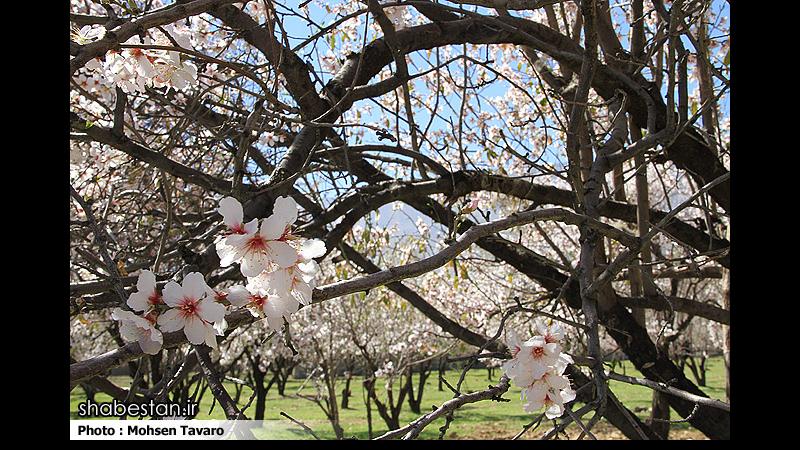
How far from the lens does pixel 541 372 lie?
4.34 feet

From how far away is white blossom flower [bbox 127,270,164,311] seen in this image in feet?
3.16

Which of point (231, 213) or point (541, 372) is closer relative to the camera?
point (231, 213)

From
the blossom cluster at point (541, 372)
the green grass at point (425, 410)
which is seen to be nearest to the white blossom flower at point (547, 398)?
the blossom cluster at point (541, 372)

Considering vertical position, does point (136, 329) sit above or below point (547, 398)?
above

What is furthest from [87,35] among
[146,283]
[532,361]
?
[532,361]

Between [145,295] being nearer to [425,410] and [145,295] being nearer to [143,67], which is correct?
[143,67]

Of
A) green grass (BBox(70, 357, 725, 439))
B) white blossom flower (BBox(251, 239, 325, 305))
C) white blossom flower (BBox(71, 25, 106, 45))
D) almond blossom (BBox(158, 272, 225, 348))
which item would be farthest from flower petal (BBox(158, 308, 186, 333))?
green grass (BBox(70, 357, 725, 439))

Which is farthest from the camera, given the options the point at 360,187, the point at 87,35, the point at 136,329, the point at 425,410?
the point at 425,410

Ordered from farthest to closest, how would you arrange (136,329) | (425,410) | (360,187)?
(425,410) < (360,187) < (136,329)

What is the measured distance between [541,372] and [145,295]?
761 mm

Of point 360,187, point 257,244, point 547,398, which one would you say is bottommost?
point 547,398

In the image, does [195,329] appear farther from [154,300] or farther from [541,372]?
[541,372]

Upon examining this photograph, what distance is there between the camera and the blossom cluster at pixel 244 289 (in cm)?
92
